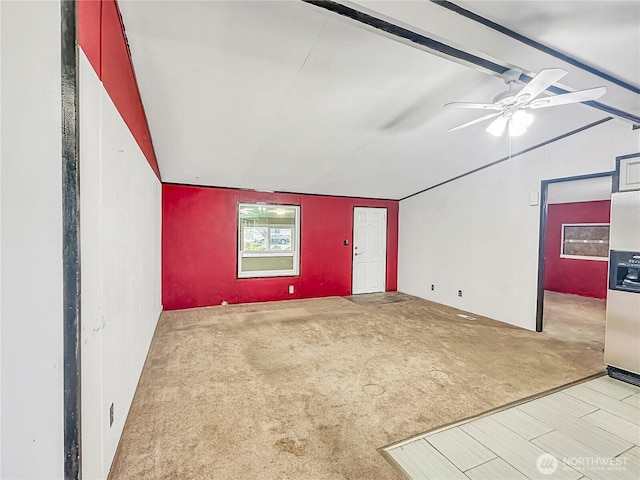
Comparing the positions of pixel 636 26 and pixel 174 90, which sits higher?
pixel 636 26

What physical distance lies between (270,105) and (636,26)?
264 cm

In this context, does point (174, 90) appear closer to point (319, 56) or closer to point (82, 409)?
point (319, 56)

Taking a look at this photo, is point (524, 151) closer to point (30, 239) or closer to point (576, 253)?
point (576, 253)

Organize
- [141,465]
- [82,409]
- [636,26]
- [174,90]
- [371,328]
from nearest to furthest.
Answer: [82,409] < [141,465] < [636,26] < [174,90] < [371,328]

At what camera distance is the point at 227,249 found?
212 inches

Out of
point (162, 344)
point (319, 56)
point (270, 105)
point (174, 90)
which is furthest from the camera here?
point (162, 344)

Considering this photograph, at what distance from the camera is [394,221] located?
6.87 metres

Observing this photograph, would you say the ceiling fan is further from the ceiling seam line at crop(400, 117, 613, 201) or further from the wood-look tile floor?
the wood-look tile floor

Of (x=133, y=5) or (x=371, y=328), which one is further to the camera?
(x=371, y=328)

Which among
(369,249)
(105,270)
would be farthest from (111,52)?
(369,249)

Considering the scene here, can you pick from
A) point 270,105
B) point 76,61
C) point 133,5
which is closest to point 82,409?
point 76,61

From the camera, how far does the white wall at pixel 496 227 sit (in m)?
3.66

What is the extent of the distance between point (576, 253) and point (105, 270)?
872 centimetres

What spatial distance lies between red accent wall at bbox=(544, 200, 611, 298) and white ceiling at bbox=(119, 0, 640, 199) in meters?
3.99
